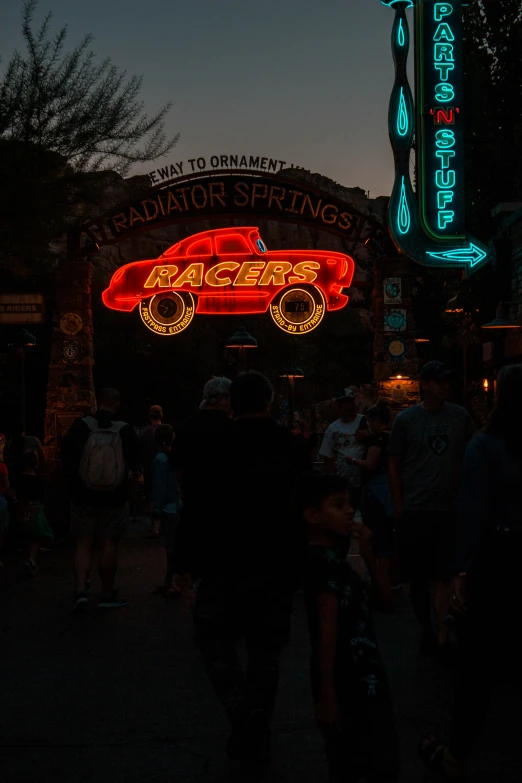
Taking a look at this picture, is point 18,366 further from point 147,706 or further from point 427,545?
point 147,706

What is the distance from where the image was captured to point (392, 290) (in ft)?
82.8

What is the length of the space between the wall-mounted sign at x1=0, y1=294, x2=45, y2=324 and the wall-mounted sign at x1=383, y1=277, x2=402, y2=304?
8034 millimetres

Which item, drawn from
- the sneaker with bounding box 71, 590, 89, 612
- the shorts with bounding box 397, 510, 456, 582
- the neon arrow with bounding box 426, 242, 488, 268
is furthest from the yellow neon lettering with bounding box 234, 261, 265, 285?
the shorts with bounding box 397, 510, 456, 582

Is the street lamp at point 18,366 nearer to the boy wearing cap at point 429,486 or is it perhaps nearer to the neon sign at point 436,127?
the neon sign at point 436,127

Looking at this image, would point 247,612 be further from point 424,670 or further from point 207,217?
point 207,217

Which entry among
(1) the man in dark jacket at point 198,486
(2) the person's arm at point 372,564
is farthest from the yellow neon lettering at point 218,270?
(2) the person's arm at point 372,564

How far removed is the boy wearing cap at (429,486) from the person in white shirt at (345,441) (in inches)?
137

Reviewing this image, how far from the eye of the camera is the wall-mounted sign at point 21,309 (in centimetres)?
2205

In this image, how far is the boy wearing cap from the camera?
7371mm

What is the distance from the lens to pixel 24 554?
47.6 feet

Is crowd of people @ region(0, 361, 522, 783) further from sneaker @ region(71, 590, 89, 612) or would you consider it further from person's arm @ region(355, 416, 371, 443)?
sneaker @ region(71, 590, 89, 612)

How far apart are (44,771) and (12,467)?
881 cm

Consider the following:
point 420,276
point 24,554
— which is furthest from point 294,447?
point 420,276

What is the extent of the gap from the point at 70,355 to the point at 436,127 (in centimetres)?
981
